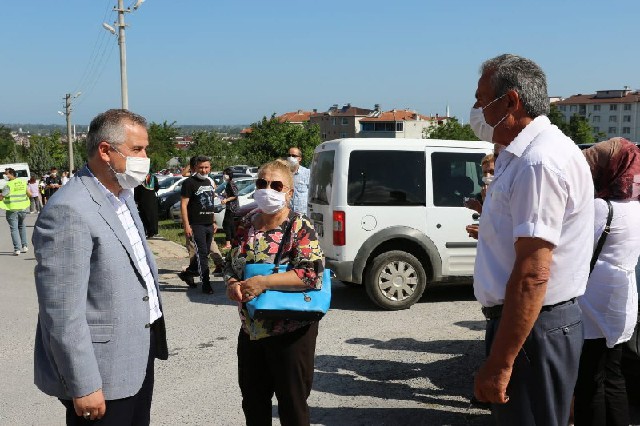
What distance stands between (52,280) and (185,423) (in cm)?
248

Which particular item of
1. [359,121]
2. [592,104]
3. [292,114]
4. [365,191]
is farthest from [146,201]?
[292,114]

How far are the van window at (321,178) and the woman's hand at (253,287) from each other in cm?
423

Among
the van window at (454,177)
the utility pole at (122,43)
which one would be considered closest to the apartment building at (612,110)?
the utility pole at (122,43)

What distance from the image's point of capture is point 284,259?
11.2 feet

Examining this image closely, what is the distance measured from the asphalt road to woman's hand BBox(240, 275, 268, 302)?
1.62m

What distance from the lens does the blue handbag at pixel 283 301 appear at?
3.28 meters

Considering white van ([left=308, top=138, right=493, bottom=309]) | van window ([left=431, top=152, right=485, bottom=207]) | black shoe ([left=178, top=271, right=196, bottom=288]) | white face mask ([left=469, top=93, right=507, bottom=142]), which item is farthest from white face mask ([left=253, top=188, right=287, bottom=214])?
black shoe ([left=178, top=271, right=196, bottom=288])

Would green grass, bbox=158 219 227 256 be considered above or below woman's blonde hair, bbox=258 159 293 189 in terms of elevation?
below

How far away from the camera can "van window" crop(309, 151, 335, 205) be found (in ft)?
25.0

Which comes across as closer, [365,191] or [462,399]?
[462,399]

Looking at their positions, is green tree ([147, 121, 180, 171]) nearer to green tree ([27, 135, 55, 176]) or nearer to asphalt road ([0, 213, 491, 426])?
green tree ([27, 135, 55, 176])

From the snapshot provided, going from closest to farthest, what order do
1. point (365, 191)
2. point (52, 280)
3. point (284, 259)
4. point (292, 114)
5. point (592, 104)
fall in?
1. point (52, 280)
2. point (284, 259)
3. point (365, 191)
4. point (592, 104)
5. point (292, 114)

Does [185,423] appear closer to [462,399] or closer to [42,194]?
[462,399]

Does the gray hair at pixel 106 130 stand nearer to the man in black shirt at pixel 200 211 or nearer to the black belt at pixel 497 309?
the black belt at pixel 497 309
